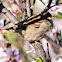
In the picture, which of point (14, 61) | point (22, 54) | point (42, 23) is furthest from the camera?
point (22, 54)

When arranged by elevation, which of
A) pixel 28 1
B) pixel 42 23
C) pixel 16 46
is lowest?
pixel 16 46

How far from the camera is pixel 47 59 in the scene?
1.92 ft

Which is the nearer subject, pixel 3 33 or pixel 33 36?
pixel 33 36

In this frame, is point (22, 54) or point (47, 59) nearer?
point (47, 59)

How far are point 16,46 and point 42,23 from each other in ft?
2.72

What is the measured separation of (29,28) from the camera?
68 cm

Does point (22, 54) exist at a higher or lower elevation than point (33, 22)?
lower

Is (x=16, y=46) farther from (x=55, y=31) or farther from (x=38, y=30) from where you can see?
(x=38, y=30)

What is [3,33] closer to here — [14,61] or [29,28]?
[14,61]

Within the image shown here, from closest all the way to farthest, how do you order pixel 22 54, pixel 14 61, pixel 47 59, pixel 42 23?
pixel 47 59
pixel 42 23
pixel 14 61
pixel 22 54

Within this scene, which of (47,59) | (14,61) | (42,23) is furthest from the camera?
(14,61)

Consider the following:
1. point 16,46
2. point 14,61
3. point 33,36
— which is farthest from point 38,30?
point 16,46

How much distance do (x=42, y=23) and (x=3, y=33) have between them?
71 cm

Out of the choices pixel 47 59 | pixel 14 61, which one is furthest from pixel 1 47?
pixel 47 59
